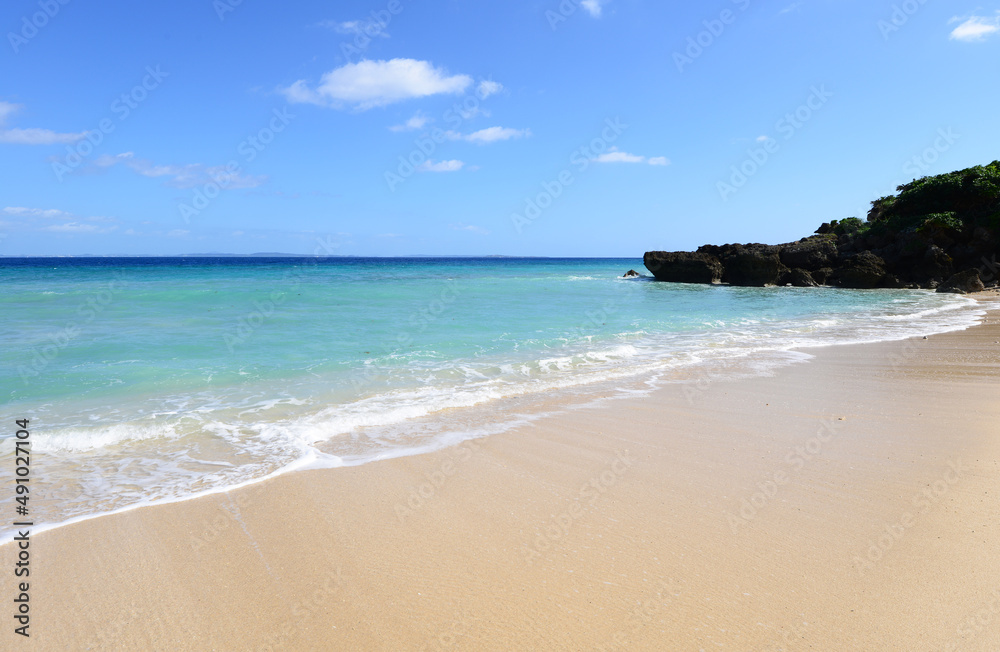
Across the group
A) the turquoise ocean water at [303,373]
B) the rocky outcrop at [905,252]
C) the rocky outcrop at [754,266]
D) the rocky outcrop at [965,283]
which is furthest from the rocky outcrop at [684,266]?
the turquoise ocean water at [303,373]

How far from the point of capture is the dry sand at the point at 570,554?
2.39m

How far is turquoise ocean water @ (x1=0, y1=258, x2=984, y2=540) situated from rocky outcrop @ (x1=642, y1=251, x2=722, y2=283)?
17.5 metres

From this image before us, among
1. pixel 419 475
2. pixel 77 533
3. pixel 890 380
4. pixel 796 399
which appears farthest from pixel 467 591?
pixel 890 380

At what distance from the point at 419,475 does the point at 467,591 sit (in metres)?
1.72

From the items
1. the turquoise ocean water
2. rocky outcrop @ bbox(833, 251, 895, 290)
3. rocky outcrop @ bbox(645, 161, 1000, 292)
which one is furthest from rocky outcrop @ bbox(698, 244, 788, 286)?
the turquoise ocean water

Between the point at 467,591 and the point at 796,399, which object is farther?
the point at 796,399

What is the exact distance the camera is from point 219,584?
9.11ft

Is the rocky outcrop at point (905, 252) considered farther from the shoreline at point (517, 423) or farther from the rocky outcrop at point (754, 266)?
the shoreline at point (517, 423)

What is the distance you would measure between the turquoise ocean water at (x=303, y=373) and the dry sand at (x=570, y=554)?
84cm

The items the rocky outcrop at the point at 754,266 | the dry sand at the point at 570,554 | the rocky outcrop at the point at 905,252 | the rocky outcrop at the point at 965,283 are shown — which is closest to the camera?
the dry sand at the point at 570,554

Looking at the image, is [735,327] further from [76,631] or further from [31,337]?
[31,337]

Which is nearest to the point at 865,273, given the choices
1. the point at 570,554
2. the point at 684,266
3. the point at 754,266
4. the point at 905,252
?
the point at 905,252

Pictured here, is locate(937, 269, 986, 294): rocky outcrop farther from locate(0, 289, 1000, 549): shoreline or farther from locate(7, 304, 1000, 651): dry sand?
locate(7, 304, 1000, 651): dry sand

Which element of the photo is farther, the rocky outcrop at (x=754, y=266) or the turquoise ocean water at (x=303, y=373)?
the rocky outcrop at (x=754, y=266)
